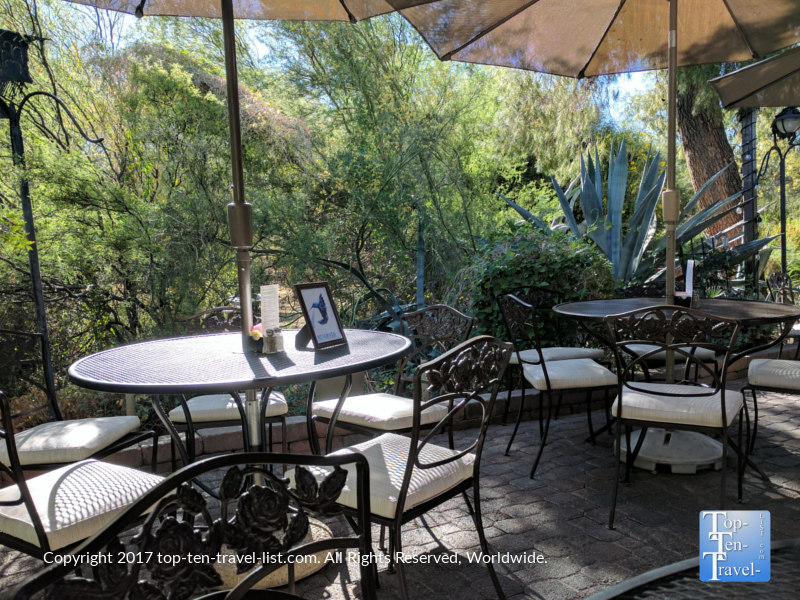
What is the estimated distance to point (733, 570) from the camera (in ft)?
3.67

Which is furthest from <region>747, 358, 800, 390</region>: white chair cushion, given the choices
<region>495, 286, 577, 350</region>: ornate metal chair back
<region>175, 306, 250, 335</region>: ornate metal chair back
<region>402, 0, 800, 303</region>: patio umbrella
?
<region>175, 306, 250, 335</region>: ornate metal chair back

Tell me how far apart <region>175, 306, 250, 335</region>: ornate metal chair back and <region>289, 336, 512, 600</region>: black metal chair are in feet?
4.59

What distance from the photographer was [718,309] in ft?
9.54

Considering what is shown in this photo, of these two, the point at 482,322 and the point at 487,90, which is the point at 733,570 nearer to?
the point at 482,322

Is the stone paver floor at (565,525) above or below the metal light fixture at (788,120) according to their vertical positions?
below

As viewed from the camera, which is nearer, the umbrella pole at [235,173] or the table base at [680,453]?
the umbrella pole at [235,173]

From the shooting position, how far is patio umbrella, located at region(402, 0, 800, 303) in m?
3.20

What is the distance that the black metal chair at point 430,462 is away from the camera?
1655 mm

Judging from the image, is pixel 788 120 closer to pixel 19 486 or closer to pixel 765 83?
pixel 765 83

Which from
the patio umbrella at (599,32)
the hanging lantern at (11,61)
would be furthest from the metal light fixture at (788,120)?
the hanging lantern at (11,61)

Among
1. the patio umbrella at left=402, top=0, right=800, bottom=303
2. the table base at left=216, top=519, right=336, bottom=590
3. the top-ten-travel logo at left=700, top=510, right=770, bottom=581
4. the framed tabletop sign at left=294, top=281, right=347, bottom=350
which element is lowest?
the table base at left=216, top=519, right=336, bottom=590

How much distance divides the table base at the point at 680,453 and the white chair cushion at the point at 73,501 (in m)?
2.27

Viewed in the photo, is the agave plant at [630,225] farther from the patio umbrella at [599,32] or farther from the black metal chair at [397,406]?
the black metal chair at [397,406]

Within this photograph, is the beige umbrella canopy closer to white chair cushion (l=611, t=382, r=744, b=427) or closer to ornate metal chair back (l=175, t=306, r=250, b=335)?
white chair cushion (l=611, t=382, r=744, b=427)
